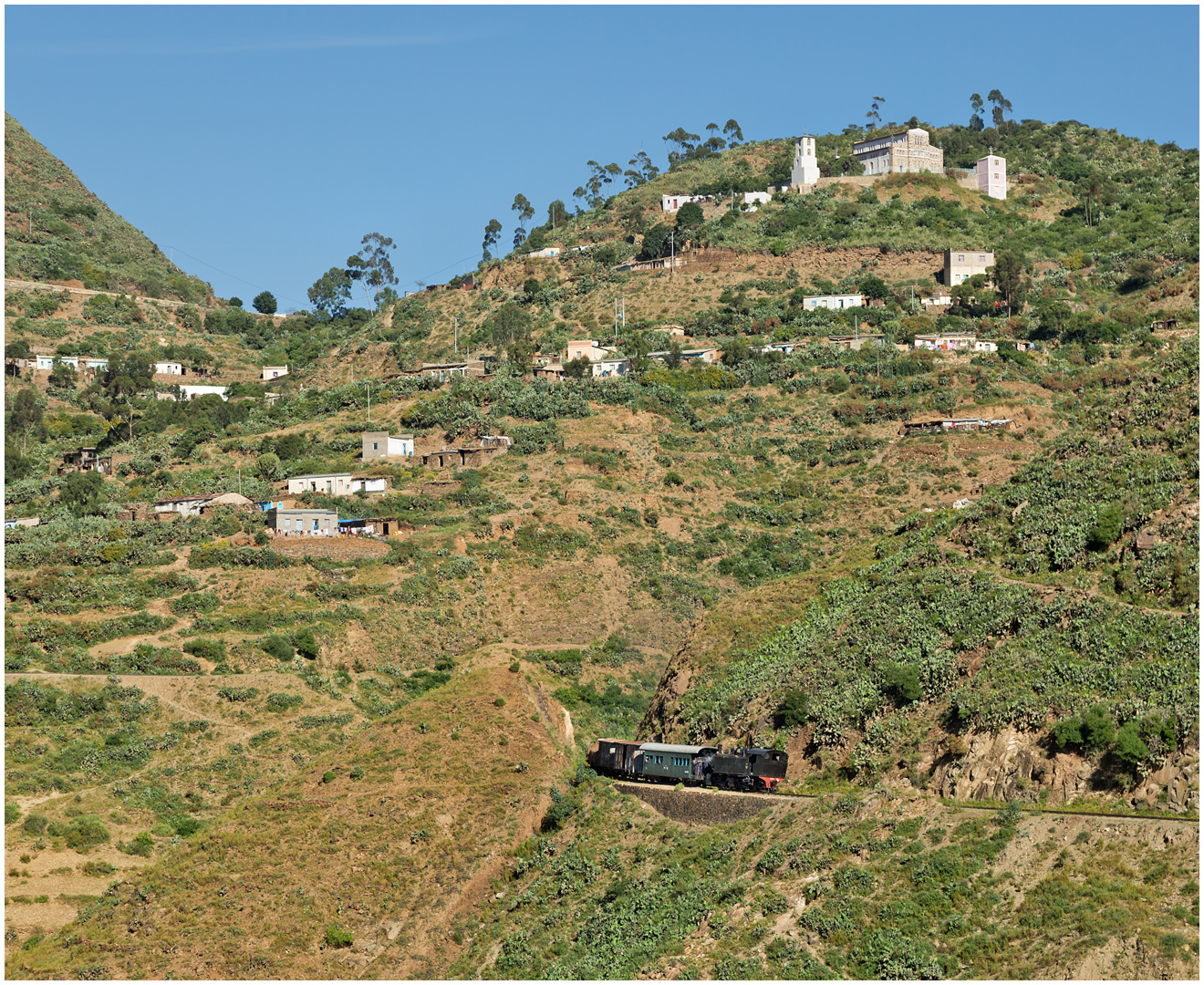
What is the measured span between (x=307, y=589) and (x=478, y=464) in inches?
667

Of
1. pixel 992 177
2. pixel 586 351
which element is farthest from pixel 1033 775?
pixel 992 177

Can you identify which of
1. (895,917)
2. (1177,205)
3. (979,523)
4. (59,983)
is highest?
(1177,205)

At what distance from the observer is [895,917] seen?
86.9ft

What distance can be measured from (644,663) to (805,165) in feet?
229

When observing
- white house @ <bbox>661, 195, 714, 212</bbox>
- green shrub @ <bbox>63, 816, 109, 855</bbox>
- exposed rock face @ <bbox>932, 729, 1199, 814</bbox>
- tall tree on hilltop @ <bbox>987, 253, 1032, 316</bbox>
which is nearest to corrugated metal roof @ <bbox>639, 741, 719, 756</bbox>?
exposed rock face @ <bbox>932, 729, 1199, 814</bbox>

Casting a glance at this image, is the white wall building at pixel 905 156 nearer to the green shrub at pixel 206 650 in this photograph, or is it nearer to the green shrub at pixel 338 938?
the green shrub at pixel 206 650

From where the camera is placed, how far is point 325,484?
68.8 meters

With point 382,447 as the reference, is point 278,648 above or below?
below

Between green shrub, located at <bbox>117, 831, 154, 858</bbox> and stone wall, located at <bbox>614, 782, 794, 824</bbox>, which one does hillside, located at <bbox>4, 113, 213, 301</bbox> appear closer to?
green shrub, located at <bbox>117, 831, 154, 858</bbox>

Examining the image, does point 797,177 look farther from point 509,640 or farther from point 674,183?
point 509,640

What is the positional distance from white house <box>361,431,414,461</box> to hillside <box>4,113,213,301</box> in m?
53.2

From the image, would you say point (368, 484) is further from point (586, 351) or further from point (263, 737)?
point (586, 351)

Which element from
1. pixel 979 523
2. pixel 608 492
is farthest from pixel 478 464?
pixel 979 523

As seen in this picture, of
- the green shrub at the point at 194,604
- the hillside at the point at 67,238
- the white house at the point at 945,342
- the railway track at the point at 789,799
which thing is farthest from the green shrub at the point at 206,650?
the hillside at the point at 67,238
